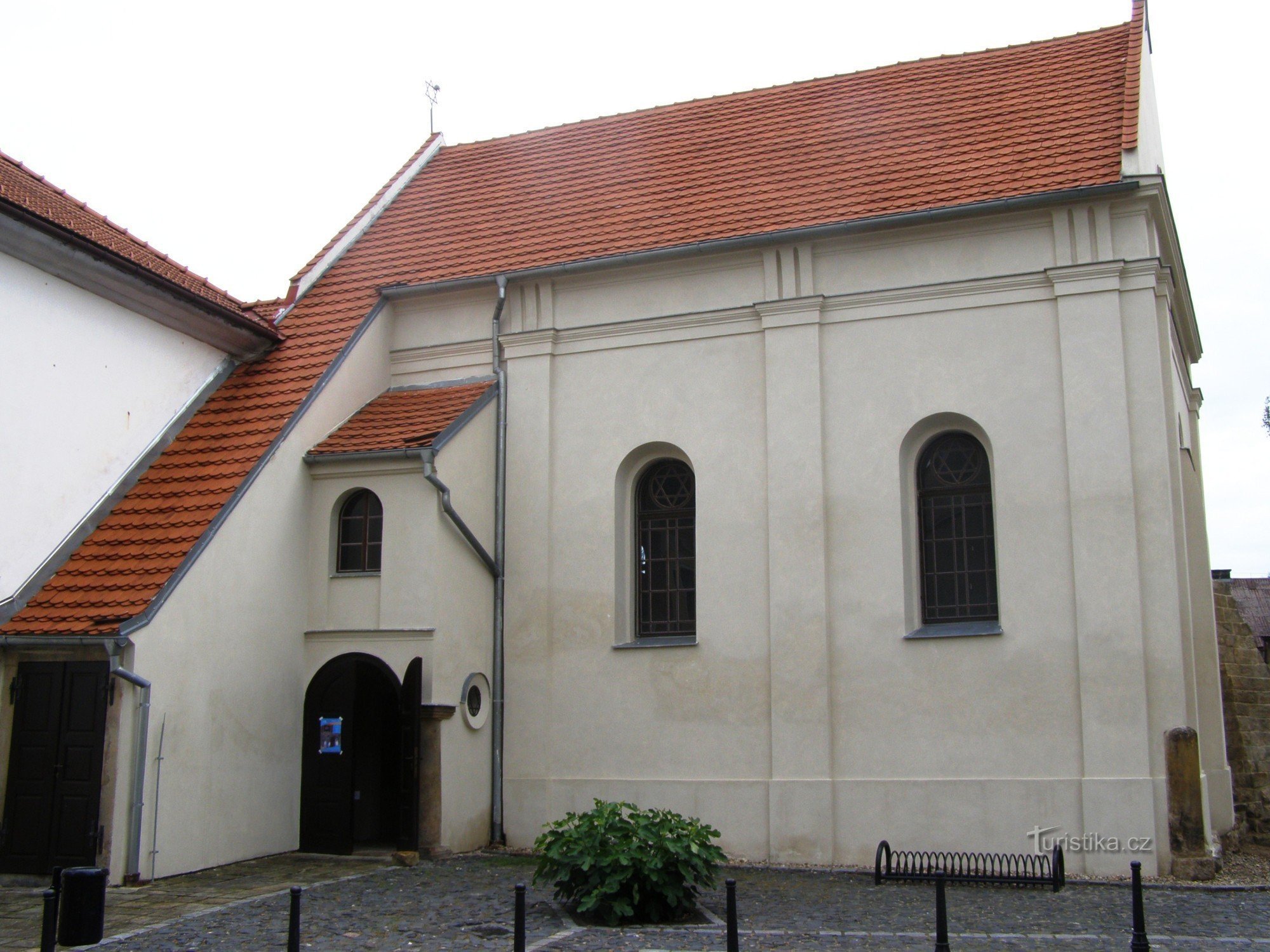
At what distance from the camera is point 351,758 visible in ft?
48.6

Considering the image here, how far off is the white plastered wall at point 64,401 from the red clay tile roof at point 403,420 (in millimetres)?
2197

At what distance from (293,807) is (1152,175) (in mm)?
12309

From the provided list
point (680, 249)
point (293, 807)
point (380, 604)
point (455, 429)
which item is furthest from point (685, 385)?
point (293, 807)

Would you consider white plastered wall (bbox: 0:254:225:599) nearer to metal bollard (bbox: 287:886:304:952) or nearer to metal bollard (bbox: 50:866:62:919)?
metal bollard (bbox: 50:866:62:919)

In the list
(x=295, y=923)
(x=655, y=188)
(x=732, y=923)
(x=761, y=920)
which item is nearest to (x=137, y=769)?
(x=295, y=923)

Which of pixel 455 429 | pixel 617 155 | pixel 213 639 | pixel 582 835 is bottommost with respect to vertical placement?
pixel 582 835

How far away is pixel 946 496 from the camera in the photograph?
14898 millimetres

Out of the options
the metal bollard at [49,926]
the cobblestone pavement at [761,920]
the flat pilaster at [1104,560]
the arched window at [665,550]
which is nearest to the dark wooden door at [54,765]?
the cobblestone pavement at [761,920]

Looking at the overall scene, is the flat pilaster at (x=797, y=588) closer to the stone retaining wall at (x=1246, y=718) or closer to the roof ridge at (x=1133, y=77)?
the roof ridge at (x=1133, y=77)

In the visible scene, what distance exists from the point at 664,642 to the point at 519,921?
7507 millimetres

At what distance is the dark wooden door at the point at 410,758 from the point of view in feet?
46.3

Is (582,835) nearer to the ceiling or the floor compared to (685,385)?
nearer to the floor

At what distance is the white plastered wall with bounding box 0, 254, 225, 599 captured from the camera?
13.3 metres

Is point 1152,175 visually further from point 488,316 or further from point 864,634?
point 488,316
